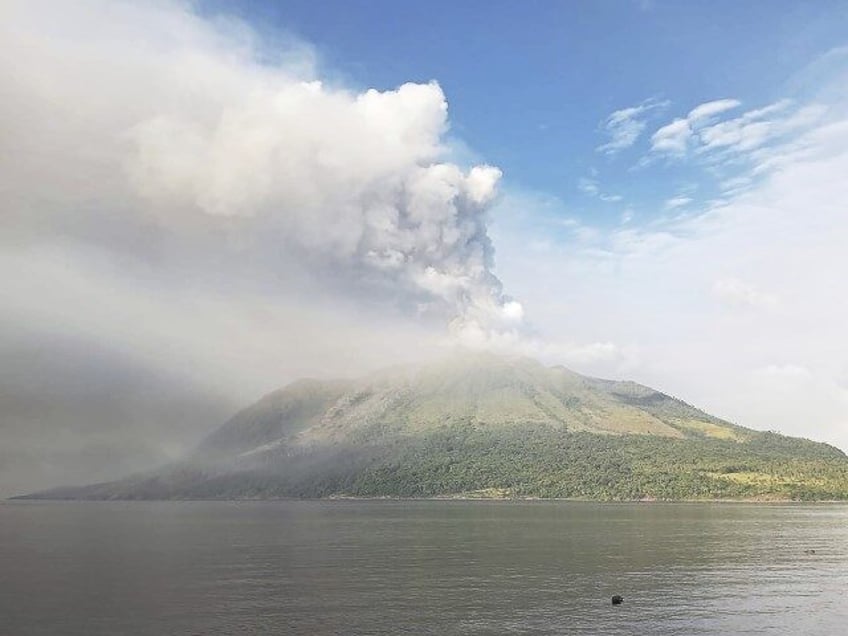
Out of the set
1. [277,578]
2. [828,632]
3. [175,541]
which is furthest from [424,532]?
[828,632]

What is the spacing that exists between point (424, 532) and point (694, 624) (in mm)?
116360

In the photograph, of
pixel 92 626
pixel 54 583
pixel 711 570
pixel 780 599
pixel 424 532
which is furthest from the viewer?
pixel 424 532

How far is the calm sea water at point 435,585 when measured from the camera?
7356 cm

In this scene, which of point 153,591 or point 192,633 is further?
point 153,591

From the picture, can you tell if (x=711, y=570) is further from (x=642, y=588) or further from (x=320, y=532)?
(x=320, y=532)

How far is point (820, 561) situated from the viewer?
121062 millimetres

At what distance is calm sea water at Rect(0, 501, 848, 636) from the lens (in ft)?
241

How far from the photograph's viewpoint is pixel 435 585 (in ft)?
317

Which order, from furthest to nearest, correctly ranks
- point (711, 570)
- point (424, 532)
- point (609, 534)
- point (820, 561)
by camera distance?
point (424, 532) < point (609, 534) < point (820, 561) < point (711, 570)

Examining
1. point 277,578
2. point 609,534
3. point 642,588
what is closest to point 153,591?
point 277,578

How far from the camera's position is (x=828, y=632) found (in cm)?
6912

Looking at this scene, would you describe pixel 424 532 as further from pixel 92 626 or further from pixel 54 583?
pixel 92 626

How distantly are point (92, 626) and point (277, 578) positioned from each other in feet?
113

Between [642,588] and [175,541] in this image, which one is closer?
[642,588]
